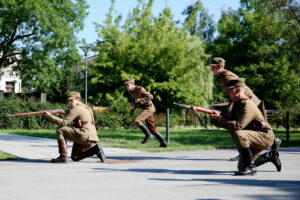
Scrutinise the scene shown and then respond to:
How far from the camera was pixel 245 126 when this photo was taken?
781cm

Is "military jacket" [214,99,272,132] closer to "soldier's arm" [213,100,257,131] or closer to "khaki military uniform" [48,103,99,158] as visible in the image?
"soldier's arm" [213,100,257,131]

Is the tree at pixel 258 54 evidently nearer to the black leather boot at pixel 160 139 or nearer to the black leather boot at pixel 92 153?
the black leather boot at pixel 160 139

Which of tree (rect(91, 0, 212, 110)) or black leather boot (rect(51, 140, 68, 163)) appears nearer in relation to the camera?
black leather boot (rect(51, 140, 68, 163))

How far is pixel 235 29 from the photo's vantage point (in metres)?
36.8

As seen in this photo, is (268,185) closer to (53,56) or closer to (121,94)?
(121,94)

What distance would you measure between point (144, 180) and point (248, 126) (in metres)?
2.03

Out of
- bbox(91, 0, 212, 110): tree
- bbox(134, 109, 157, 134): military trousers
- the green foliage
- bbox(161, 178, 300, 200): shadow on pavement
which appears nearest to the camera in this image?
bbox(161, 178, 300, 200): shadow on pavement

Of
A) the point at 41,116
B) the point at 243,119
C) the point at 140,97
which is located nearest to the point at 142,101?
the point at 140,97

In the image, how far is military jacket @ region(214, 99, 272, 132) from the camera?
305 inches

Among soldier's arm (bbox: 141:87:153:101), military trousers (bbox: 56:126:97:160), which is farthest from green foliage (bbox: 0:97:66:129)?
military trousers (bbox: 56:126:97:160)

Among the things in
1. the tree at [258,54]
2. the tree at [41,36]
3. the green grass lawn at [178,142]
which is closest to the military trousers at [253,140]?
the green grass lawn at [178,142]

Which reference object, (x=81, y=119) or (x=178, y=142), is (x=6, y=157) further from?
(x=178, y=142)

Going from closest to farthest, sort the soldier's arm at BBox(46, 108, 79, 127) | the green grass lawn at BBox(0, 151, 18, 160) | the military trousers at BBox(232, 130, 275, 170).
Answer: the military trousers at BBox(232, 130, 275, 170) → the soldier's arm at BBox(46, 108, 79, 127) → the green grass lawn at BBox(0, 151, 18, 160)

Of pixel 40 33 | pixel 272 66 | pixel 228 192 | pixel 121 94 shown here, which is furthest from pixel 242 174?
pixel 40 33
